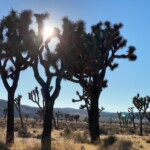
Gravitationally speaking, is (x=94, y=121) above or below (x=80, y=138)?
above

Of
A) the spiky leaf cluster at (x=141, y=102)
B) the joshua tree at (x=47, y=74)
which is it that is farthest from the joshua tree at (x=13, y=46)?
the spiky leaf cluster at (x=141, y=102)

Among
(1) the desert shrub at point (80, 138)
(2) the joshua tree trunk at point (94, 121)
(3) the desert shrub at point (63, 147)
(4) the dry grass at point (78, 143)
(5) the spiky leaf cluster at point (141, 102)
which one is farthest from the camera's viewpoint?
(5) the spiky leaf cluster at point (141, 102)

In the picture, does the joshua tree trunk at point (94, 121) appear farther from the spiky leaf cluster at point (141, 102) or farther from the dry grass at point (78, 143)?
the spiky leaf cluster at point (141, 102)

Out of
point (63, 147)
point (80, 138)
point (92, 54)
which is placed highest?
point (92, 54)

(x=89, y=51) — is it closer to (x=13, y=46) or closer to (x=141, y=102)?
(x=13, y=46)

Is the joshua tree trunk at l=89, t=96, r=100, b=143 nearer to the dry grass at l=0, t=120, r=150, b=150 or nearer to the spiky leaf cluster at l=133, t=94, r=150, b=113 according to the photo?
the dry grass at l=0, t=120, r=150, b=150

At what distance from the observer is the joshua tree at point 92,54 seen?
1880cm

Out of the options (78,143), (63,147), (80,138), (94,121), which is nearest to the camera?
(63,147)

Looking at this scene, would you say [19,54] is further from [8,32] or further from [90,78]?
[90,78]

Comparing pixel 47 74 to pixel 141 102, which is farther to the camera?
pixel 141 102

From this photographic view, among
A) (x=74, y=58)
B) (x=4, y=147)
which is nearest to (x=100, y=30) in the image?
(x=74, y=58)

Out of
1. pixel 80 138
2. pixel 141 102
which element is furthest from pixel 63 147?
pixel 141 102

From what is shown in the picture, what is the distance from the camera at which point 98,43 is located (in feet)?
72.1

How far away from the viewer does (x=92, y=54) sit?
1977cm
